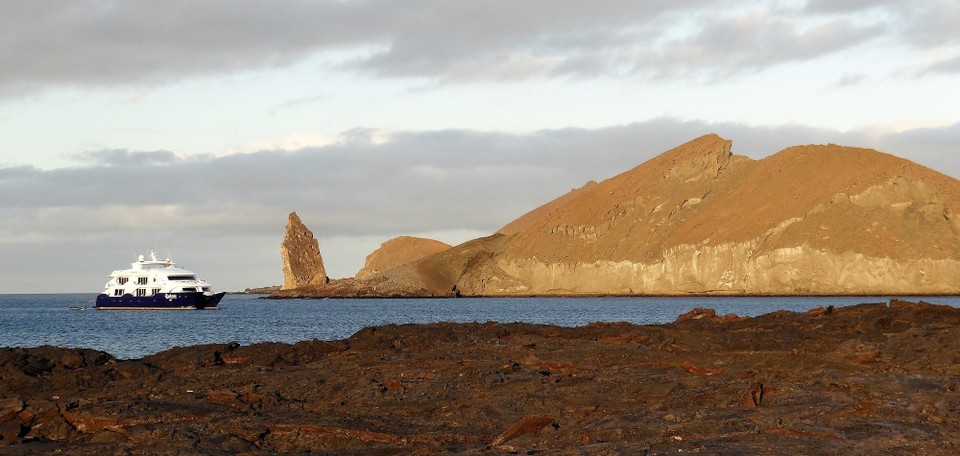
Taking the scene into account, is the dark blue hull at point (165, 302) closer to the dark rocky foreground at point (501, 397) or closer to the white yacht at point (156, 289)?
the white yacht at point (156, 289)

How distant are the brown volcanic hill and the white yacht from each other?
75344 mm

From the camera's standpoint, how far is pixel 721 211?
17162 centimetres

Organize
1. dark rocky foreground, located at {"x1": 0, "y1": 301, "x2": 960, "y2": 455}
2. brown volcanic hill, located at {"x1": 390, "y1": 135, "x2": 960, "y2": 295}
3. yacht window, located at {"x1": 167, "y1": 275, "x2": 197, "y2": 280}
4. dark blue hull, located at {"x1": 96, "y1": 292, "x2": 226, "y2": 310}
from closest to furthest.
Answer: dark rocky foreground, located at {"x1": 0, "y1": 301, "x2": 960, "y2": 455} → dark blue hull, located at {"x1": 96, "y1": 292, "x2": 226, "y2": 310} → yacht window, located at {"x1": 167, "y1": 275, "x2": 197, "y2": 280} → brown volcanic hill, located at {"x1": 390, "y1": 135, "x2": 960, "y2": 295}

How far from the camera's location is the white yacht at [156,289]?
115m

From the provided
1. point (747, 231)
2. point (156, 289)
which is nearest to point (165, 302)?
→ point (156, 289)

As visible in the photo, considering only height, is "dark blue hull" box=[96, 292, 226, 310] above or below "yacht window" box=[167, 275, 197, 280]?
below

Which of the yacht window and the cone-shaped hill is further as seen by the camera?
the cone-shaped hill

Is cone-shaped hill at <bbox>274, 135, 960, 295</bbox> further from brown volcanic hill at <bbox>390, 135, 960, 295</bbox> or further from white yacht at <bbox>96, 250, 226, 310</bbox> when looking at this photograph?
white yacht at <bbox>96, 250, 226, 310</bbox>

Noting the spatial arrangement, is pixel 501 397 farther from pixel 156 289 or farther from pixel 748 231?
pixel 748 231

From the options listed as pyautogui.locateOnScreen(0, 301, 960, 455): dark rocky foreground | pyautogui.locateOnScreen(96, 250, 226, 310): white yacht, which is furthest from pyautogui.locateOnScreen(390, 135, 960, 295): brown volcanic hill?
pyautogui.locateOnScreen(0, 301, 960, 455): dark rocky foreground

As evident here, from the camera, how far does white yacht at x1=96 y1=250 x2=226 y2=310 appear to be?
115 metres

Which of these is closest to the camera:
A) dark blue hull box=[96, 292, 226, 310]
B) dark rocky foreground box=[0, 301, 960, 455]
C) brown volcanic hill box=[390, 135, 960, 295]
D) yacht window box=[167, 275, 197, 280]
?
dark rocky foreground box=[0, 301, 960, 455]

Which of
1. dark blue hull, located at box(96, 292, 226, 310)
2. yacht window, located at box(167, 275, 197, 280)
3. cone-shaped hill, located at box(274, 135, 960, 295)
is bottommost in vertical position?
dark blue hull, located at box(96, 292, 226, 310)

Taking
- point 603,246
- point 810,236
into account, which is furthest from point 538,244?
point 810,236
